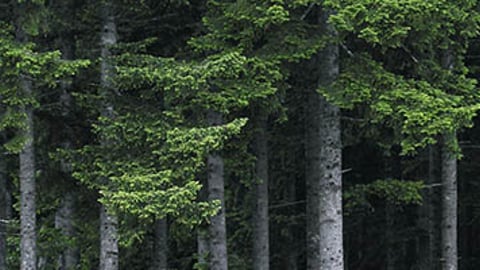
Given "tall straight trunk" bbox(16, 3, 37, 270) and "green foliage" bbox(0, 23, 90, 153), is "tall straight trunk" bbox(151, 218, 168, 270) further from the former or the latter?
"green foliage" bbox(0, 23, 90, 153)

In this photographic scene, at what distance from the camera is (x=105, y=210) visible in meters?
13.1

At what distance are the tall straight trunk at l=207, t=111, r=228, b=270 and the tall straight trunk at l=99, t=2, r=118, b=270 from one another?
1.86 m

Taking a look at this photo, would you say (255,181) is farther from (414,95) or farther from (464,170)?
(464,170)

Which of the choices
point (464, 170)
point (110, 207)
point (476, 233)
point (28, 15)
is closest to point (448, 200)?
point (464, 170)

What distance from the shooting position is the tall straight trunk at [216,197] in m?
13.6

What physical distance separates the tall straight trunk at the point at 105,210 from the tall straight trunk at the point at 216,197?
6.10 ft

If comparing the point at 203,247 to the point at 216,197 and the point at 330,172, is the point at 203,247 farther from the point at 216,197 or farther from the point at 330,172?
the point at 330,172

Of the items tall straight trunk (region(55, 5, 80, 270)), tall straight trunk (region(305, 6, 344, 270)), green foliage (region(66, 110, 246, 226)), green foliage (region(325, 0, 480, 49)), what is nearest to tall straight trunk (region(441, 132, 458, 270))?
tall straight trunk (region(305, 6, 344, 270))

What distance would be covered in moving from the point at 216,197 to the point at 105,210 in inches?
81.9

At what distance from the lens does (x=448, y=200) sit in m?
14.7

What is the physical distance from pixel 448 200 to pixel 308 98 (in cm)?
386

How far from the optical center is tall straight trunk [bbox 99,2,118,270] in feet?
43.2

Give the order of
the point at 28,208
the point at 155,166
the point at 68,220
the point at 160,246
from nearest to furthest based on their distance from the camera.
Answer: the point at 155,166
the point at 28,208
the point at 160,246
the point at 68,220

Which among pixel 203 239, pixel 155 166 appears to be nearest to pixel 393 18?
pixel 155 166
